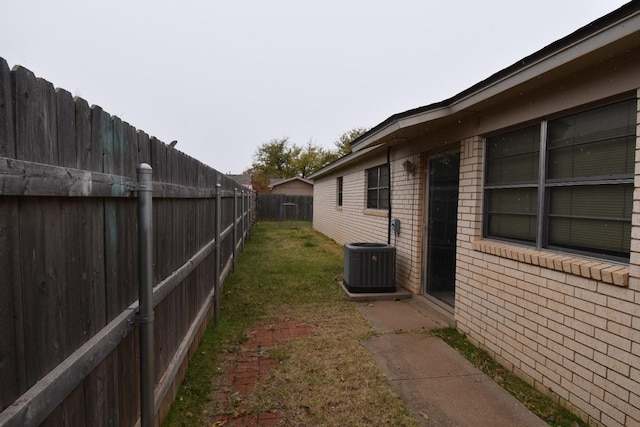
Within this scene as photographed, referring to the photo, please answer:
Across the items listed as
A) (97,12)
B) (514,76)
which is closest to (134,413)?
(514,76)

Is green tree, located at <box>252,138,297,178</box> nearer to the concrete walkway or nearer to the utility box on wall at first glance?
the utility box on wall

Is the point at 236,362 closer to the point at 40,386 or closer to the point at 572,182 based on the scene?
the point at 40,386

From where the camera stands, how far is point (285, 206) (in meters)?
27.1

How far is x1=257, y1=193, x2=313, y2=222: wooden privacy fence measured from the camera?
2683cm

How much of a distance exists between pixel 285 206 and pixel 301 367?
23672mm

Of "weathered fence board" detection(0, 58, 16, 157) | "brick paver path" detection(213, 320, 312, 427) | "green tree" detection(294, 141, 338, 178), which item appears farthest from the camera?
"green tree" detection(294, 141, 338, 178)

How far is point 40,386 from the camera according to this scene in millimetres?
1207

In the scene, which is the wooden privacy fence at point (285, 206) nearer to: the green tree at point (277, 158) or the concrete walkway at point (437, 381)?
the concrete walkway at point (437, 381)

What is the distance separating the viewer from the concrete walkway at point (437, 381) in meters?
2.85

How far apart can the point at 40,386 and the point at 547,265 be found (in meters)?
3.50

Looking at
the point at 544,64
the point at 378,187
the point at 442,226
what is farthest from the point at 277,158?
the point at 544,64

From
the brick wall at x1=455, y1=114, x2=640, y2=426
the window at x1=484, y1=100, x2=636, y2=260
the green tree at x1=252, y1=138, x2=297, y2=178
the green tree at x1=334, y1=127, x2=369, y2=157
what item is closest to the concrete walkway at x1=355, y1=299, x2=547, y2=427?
the brick wall at x1=455, y1=114, x2=640, y2=426

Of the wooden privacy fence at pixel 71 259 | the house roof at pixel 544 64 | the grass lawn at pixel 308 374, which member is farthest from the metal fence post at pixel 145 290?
the house roof at pixel 544 64

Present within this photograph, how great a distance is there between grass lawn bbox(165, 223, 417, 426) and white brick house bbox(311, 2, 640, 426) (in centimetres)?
137
